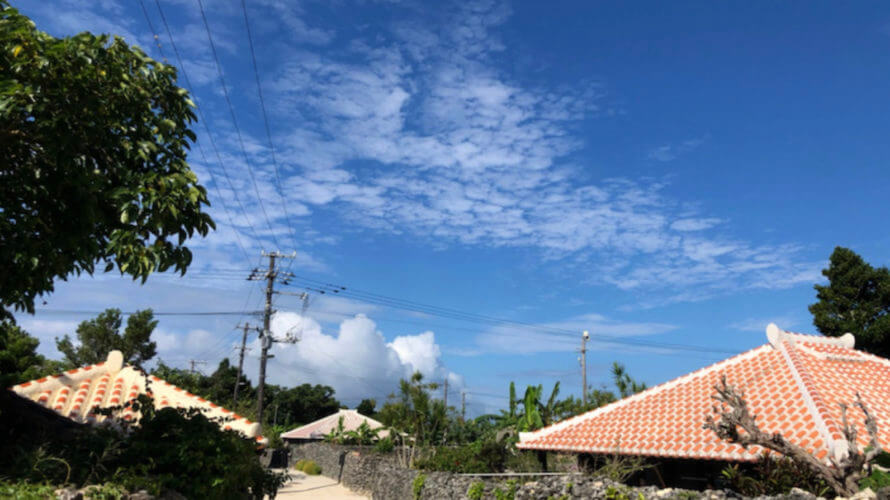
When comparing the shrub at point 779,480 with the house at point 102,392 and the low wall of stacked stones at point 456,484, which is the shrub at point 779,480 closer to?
the low wall of stacked stones at point 456,484

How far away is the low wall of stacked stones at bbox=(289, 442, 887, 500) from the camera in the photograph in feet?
27.8

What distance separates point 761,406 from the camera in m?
12.6

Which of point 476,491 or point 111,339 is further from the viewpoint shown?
point 111,339

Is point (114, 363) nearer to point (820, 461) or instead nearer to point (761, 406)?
point (820, 461)

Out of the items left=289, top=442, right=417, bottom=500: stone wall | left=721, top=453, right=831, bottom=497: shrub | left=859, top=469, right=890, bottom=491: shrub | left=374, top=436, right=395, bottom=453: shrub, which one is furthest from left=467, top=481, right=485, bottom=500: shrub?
left=374, top=436, right=395, bottom=453: shrub

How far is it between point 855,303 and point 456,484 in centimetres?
2065

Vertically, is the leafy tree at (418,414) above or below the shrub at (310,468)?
above

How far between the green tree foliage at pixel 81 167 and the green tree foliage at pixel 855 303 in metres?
27.4

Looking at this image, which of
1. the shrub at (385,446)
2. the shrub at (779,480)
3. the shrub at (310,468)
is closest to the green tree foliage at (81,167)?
the shrub at (779,480)

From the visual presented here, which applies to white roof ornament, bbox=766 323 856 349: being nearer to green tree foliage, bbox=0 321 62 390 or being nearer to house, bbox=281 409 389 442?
green tree foliage, bbox=0 321 62 390

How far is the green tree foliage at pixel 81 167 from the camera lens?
5.51m

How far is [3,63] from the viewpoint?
5.52m

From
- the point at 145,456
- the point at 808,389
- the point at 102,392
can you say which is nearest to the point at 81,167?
the point at 145,456

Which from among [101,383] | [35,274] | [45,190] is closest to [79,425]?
[35,274]
